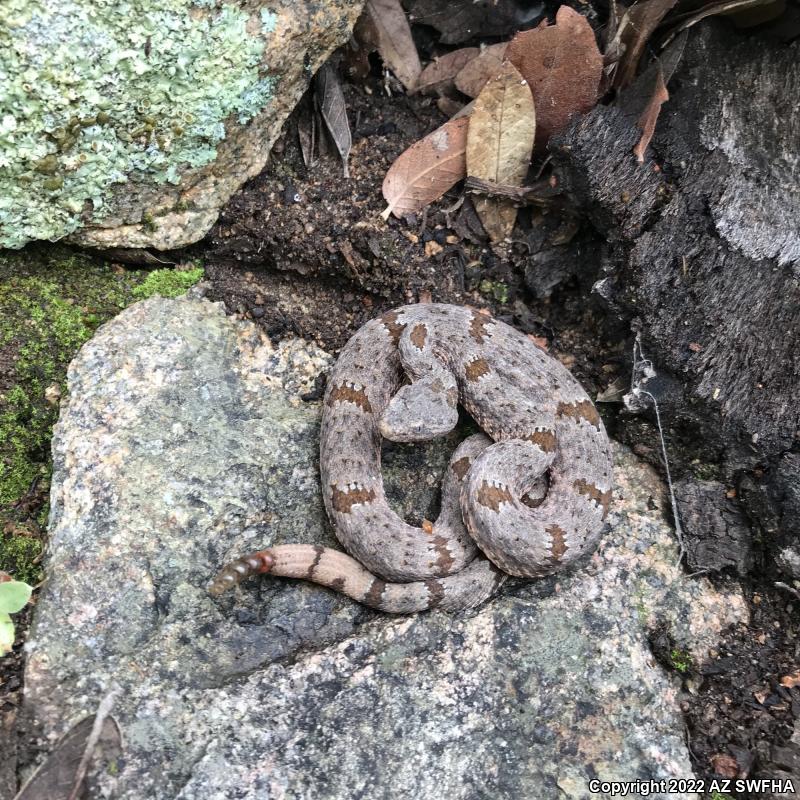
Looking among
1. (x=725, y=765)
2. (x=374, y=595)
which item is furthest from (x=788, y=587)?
(x=374, y=595)

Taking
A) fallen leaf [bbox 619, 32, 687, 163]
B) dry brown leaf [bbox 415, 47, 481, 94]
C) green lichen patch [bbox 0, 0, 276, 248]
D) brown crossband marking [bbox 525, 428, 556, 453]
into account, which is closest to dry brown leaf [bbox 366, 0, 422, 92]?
dry brown leaf [bbox 415, 47, 481, 94]

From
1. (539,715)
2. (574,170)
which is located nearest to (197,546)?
(539,715)

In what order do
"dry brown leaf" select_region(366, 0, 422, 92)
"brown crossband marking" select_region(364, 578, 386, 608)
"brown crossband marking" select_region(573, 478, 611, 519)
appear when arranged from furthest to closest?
"dry brown leaf" select_region(366, 0, 422, 92) < "brown crossband marking" select_region(573, 478, 611, 519) < "brown crossband marking" select_region(364, 578, 386, 608)

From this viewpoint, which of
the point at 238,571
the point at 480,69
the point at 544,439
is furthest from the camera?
the point at 480,69

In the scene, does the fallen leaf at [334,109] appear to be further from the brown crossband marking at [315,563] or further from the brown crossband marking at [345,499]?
the brown crossband marking at [315,563]

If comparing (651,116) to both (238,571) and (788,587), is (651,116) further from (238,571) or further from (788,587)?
(238,571)

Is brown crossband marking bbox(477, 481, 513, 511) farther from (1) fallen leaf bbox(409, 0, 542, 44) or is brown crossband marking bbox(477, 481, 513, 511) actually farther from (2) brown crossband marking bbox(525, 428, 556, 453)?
(1) fallen leaf bbox(409, 0, 542, 44)


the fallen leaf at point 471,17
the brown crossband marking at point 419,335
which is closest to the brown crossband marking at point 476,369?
the brown crossband marking at point 419,335

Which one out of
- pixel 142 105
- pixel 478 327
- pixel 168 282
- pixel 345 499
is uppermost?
pixel 142 105
